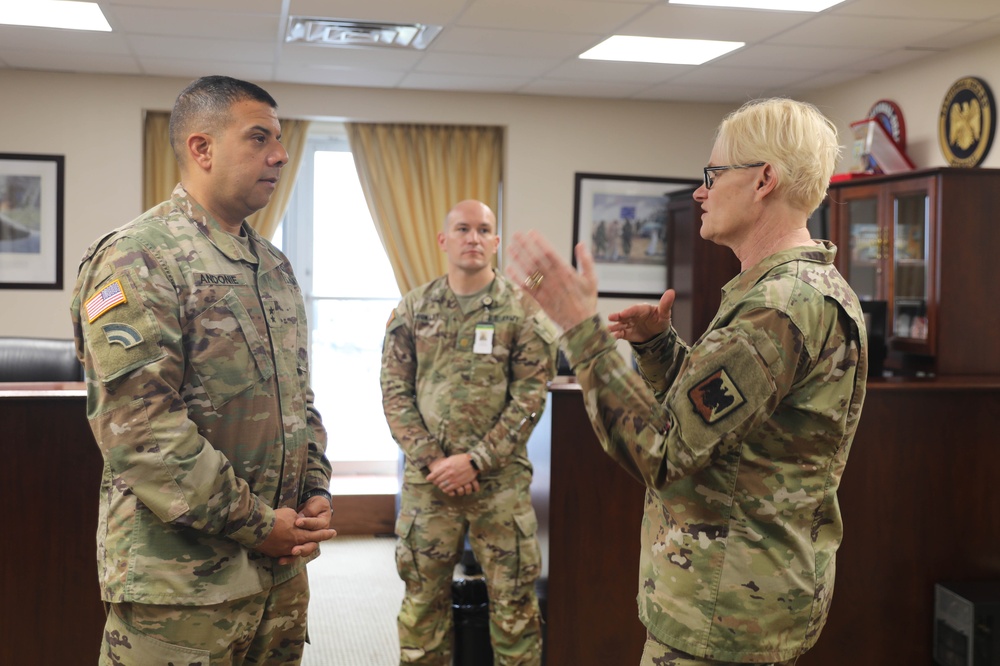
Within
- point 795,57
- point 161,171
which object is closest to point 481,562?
point 795,57

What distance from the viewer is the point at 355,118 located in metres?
6.25

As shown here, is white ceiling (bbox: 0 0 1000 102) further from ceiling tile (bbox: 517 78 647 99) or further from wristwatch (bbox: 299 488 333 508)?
wristwatch (bbox: 299 488 333 508)

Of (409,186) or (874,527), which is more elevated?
(409,186)

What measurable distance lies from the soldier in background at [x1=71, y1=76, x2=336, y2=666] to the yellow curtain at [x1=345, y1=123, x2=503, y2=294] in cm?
452

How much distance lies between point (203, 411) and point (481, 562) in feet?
5.51

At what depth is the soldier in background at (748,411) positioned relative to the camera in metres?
1.45

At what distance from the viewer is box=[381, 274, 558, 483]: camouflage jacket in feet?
10.3

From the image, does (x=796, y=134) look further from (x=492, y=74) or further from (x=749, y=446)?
(x=492, y=74)

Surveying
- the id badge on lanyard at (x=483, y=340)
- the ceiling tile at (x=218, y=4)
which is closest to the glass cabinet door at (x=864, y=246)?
the id badge on lanyard at (x=483, y=340)

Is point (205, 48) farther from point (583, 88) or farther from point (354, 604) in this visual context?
point (354, 604)

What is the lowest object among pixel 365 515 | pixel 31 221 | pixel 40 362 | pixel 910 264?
pixel 365 515

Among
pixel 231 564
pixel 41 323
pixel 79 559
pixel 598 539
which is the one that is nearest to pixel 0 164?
pixel 41 323

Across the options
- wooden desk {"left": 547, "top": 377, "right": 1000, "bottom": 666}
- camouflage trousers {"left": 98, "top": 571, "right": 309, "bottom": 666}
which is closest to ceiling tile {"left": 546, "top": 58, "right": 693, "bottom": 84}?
wooden desk {"left": 547, "top": 377, "right": 1000, "bottom": 666}

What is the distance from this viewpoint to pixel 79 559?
2748mm
